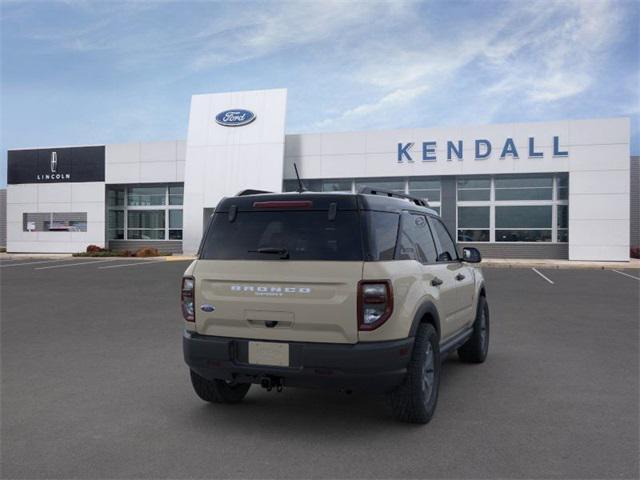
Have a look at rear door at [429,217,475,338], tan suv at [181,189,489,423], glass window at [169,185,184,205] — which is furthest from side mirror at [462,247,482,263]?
glass window at [169,185,184,205]

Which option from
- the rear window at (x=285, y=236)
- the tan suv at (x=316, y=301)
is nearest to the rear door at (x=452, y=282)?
the tan suv at (x=316, y=301)

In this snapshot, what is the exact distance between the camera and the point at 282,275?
14.2 ft

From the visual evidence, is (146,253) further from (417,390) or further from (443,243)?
(417,390)

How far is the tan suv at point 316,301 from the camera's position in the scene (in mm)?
4160

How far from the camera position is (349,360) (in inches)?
162

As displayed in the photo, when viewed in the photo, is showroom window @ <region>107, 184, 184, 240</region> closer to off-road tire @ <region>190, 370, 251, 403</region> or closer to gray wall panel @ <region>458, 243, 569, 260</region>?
gray wall panel @ <region>458, 243, 569, 260</region>

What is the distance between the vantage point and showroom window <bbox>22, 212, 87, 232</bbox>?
3424 cm

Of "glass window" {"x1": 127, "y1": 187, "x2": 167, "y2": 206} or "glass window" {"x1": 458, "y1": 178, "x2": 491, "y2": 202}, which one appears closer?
"glass window" {"x1": 458, "y1": 178, "x2": 491, "y2": 202}

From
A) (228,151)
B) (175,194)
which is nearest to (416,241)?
(228,151)

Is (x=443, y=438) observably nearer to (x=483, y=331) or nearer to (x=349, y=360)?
(x=349, y=360)

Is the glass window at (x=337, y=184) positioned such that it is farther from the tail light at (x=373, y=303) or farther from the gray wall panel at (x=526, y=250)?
the tail light at (x=373, y=303)

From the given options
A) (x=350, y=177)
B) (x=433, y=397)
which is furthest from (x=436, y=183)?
(x=433, y=397)

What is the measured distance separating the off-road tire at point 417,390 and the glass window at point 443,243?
116 cm

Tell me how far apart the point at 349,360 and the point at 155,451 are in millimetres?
1494
